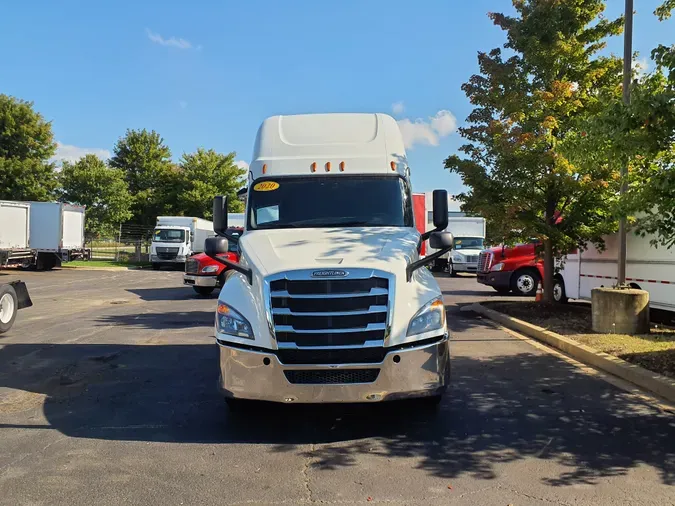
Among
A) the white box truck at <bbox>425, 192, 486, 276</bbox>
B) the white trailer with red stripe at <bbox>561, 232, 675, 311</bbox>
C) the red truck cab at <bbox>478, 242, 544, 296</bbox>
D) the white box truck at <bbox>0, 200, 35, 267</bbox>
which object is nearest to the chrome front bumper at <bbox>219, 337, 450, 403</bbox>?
the white trailer with red stripe at <bbox>561, 232, 675, 311</bbox>

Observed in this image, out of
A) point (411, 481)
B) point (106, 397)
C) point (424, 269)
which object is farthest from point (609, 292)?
point (106, 397)

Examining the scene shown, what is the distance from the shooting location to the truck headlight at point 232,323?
4.79 m

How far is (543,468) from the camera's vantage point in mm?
4207

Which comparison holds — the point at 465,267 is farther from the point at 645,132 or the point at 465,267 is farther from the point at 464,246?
the point at 645,132

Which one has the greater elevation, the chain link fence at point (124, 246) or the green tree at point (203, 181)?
the green tree at point (203, 181)

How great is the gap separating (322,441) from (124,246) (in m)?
40.0

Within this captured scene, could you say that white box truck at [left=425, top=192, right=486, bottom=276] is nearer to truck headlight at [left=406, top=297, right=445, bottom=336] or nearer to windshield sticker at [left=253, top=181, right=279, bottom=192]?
windshield sticker at [left=253, top=181, right=279, bottom=192]

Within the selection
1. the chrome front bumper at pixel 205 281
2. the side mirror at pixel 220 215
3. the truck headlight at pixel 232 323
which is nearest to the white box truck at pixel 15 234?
the chrome front bumper at pixel 205 281

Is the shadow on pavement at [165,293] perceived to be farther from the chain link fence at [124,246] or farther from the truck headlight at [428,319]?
the chain link fence at [124,246]

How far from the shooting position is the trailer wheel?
9.98 metres

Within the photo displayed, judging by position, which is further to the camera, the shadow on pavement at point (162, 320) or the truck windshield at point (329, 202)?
the shadow on pavement at point (162, 320)

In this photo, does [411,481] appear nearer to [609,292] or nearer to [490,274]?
[609,292]

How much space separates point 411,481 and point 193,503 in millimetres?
1504

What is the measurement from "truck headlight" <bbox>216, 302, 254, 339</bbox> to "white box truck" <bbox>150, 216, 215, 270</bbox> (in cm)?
2956
